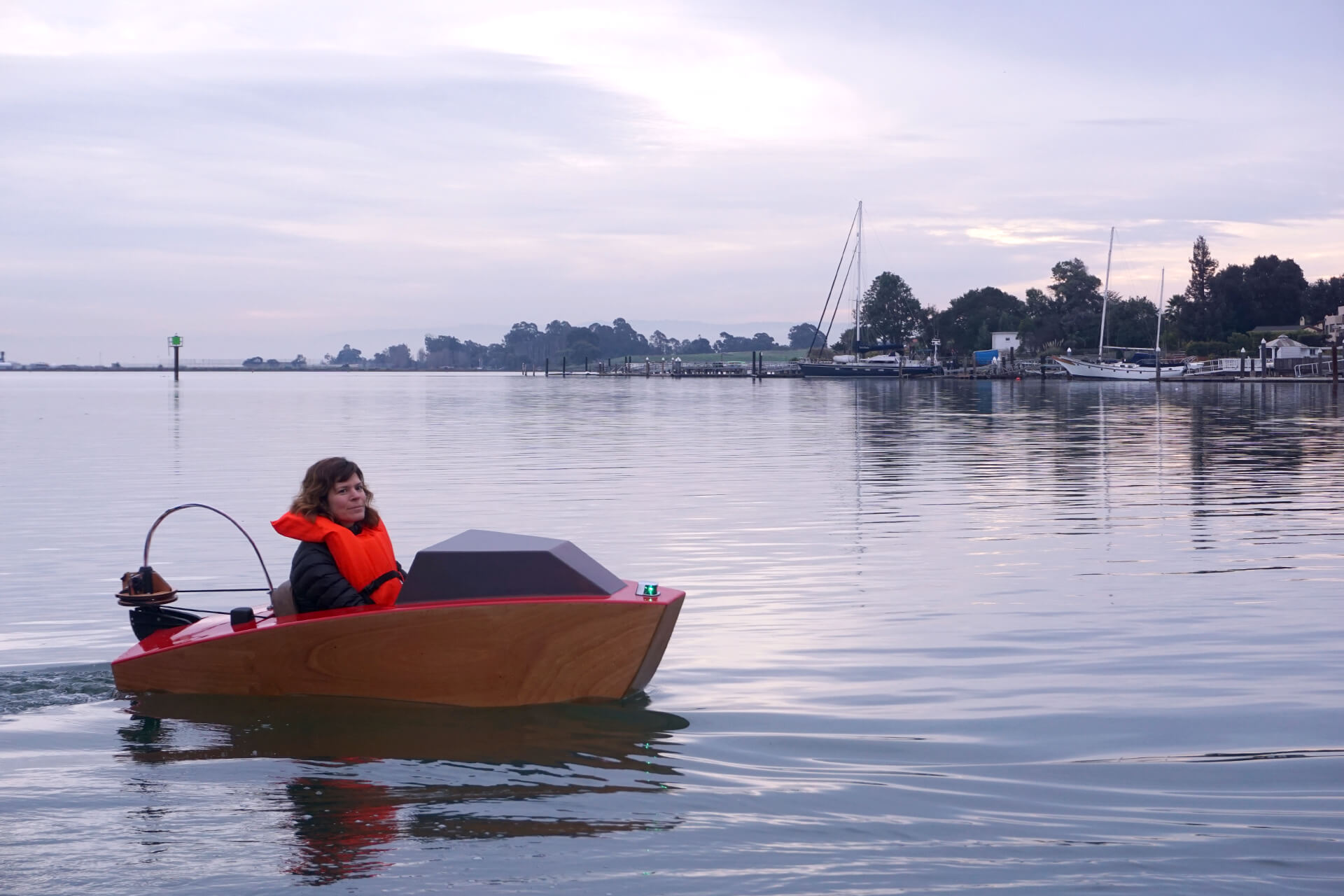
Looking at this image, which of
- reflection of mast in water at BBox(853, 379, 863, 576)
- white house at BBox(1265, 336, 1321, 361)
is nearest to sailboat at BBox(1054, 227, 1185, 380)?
white house at BBox(1265, 336, 1321, 361)

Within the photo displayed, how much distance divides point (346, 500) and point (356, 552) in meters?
0.35

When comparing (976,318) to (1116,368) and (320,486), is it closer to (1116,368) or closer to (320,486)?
(1116,368)

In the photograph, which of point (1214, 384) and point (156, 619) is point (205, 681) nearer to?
point (156, 619)

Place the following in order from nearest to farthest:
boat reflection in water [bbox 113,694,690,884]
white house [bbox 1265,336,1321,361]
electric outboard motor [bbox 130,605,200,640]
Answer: boat reflection in water [bbox 113,694,690,884] < electric outboard motor [bbox 130,605,200,640] < white house [bbox 1265,336,1321,361]

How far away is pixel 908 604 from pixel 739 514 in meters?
6.46

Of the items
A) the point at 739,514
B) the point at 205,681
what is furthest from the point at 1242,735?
the point at 739,514

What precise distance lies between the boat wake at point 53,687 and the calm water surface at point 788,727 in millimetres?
40

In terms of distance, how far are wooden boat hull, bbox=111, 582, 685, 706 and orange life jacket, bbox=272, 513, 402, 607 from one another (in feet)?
0.74

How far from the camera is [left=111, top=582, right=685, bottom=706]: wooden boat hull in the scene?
764cm

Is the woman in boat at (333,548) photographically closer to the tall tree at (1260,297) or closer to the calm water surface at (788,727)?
the calm water surface at (788,727)

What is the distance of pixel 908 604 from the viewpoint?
37.5ft

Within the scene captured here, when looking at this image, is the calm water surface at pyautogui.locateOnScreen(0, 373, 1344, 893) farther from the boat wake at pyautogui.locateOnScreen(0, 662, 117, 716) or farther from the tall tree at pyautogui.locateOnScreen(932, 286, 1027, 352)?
the tall tree at pyautogui.locateOnScreen(932, 286, 1027, 352)

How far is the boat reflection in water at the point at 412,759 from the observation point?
6.02 m

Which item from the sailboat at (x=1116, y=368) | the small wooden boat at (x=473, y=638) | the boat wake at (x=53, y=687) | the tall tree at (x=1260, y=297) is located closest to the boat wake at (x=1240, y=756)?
the small wooden boat at (x=473, y=638)
